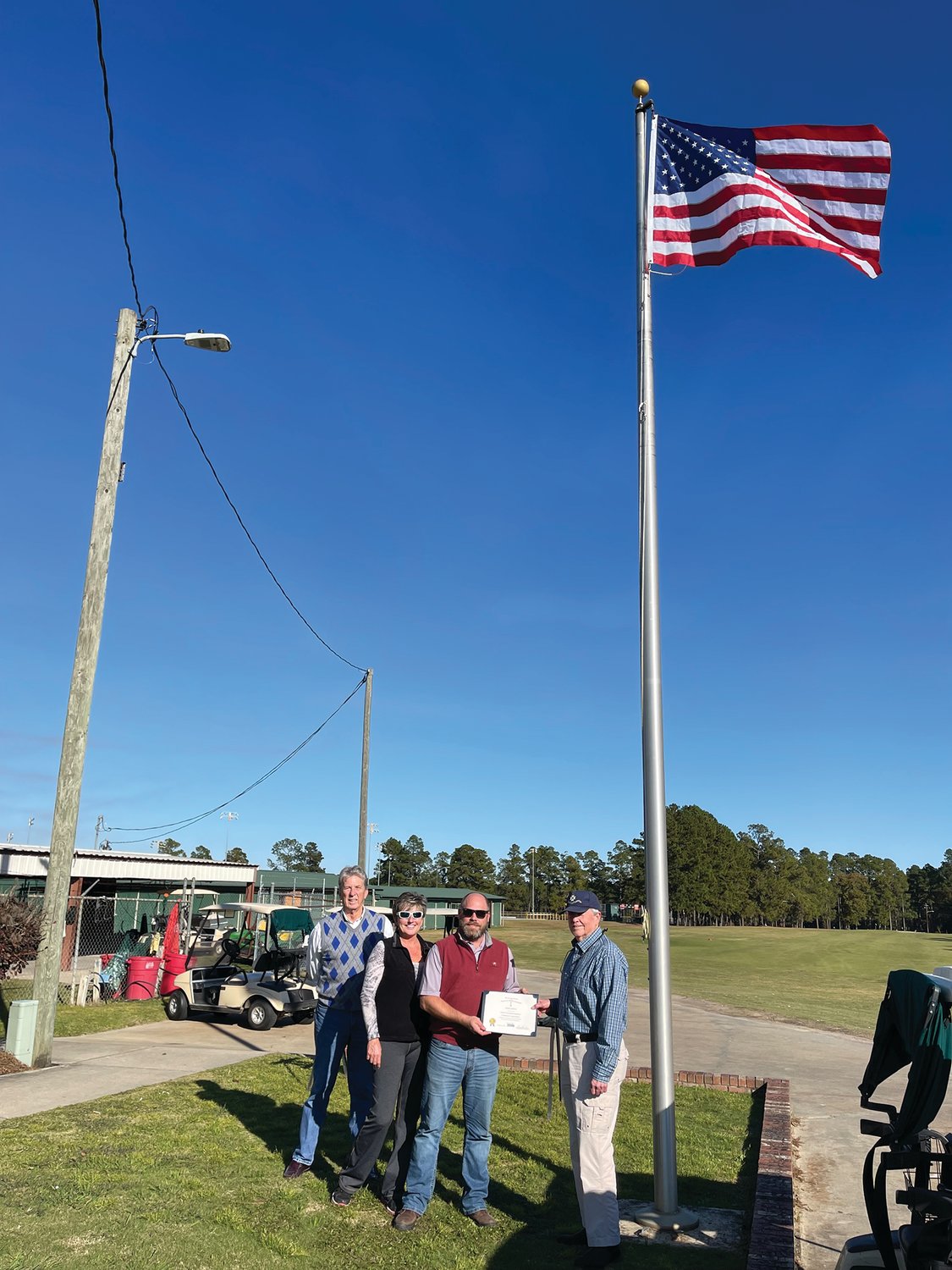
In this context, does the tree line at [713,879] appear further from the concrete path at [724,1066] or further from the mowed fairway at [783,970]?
the concrete path at [724,1066]

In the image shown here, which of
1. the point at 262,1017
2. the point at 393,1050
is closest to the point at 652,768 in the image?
the point at 393,1050

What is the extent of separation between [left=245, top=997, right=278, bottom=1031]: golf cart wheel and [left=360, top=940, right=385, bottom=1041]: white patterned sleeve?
9.16m

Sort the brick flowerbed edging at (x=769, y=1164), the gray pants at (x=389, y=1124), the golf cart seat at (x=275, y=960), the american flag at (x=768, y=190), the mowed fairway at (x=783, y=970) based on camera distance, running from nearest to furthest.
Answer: the brick flowerbed edging at (x=769, y=1164) < the gray pants at (x=389, y=1124) < the american flag at (x=768, y=190) < the golf cart seat at (x=275, y=960) < the mowed fairway at (x=783, y=970)

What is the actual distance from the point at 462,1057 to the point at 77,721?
24.0 ft

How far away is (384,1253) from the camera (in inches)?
198

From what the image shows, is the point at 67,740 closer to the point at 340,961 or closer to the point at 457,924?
the point at 340,961

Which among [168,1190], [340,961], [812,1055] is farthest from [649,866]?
[812,1055]

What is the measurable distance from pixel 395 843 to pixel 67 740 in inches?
4304

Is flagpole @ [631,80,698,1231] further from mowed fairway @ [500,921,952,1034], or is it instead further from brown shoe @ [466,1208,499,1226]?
mowed fairway @ [500,921,952,1034]

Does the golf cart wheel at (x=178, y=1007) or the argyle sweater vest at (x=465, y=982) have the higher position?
Result: the argyle sweater vest at (x=465, y=982)

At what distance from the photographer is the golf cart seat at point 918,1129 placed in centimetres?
338

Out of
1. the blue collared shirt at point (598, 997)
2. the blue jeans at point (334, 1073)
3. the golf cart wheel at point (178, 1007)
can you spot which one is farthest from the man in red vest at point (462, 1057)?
the golf cart wheel at point (178, 1007)

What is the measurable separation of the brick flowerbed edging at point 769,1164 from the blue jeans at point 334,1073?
2.55m

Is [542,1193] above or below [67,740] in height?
below
